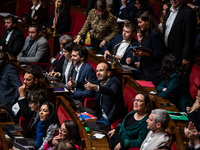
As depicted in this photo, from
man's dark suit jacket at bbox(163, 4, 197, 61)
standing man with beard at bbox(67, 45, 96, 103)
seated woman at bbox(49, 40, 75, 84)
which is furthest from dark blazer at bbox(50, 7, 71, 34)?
man's dark suit jacket at bbox(163, 4, 197, 61)

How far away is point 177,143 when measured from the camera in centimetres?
169

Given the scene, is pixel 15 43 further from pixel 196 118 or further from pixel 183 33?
pixel 196 118

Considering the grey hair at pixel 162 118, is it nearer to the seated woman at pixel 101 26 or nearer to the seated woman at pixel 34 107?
the seated woman at pixel 34 107

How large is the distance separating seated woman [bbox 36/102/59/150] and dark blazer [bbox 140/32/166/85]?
0.78 metres

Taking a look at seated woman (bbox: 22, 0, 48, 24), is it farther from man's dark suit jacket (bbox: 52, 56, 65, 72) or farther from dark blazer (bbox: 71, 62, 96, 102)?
dark blazer (bbox: 71, 62, 96, 102)

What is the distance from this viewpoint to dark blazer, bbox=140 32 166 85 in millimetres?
2557

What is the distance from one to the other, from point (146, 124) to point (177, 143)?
0.99 ft

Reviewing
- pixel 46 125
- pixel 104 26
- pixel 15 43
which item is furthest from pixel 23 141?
pixel 15 43

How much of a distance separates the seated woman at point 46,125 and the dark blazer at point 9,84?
78 centimetres

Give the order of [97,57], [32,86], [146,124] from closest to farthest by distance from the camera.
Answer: [146,124] < [32,86] < [97,57]

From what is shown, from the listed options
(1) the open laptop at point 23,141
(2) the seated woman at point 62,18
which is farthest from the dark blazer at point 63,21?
(1) the open laptop at point 23,141

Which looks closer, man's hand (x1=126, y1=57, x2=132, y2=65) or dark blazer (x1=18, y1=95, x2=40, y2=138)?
dark blazer (x1=18, y1=95, x2=40, y2=138)

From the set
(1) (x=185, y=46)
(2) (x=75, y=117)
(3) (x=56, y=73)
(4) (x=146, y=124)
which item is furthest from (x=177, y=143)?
(3) (x=56, y=73)

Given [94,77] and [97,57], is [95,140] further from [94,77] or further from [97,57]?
[97,57]
